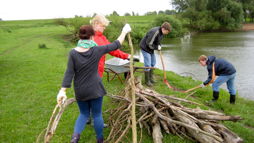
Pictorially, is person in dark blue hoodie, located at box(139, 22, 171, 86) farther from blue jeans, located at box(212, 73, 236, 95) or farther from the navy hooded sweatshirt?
blue jeans, located at box(212, 73, 236, 95)

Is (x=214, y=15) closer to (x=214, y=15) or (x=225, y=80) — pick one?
(x=214, y=15)

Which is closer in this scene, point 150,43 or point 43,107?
point 43,107

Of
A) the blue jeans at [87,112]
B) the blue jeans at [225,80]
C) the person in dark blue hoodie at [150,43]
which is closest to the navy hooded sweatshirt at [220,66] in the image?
the blue jeans at [225,80]

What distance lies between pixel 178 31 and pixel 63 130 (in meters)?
28.1

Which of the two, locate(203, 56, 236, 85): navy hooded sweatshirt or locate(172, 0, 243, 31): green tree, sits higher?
locate(172, 0, 243, 31): green tree

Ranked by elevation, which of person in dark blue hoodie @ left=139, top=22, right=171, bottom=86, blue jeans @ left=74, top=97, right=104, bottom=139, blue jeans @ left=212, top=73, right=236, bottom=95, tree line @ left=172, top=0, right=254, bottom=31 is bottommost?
blue jeans @ left=212, top=73, right=236, bottom=95

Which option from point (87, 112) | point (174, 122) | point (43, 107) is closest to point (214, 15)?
point (43, 107)

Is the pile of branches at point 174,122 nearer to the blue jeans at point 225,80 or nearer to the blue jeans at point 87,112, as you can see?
the blue jeans at point 87,112

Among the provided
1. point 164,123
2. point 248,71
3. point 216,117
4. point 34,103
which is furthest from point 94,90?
point 248,71

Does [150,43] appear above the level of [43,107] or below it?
above

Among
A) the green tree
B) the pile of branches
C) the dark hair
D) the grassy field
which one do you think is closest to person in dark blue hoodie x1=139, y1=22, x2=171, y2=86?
the grassy field

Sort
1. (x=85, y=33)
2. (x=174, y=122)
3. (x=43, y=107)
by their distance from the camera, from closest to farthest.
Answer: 1. (x=85, y=33)
2. (x=174, y=122)
3. (x=43, y=107)

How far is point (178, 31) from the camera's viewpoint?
97.0 feet

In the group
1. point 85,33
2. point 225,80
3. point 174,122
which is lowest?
point 174,122
